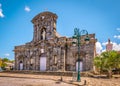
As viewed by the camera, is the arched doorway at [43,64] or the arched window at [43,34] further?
the arched window at [43,34]

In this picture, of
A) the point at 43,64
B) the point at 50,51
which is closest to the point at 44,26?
the point at 50,51

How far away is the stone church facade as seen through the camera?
28.0m

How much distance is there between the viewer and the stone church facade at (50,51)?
2800 centimetres

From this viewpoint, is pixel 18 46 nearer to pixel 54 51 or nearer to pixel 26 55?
pixel 26 55

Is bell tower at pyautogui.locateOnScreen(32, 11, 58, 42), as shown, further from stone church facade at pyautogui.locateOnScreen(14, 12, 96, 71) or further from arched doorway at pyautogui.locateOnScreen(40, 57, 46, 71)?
arched doorway at pyautogui.locateOnScreen(40, 57, 46, 71)

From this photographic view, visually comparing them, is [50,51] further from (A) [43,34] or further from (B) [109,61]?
(B) [109,61]

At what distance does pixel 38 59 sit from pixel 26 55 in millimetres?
3504

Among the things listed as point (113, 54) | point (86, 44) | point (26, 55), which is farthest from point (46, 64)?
point (113, 54)

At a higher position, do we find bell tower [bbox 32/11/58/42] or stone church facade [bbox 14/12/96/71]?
bell tower [bbox 32/11/58/42]

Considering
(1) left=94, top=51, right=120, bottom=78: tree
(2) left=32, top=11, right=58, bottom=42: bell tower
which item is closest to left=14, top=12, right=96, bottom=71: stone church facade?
(2) left=32, top=11, right=58, bottom=42: bell tower

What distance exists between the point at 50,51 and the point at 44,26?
5.69m

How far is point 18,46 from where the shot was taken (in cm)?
3684

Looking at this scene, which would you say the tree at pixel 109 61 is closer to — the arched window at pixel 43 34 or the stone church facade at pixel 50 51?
the stone church facade at pixel 50 51

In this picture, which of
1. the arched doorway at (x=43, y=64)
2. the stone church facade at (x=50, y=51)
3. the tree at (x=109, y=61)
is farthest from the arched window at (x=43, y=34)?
the tree at (x=109, y=61)
